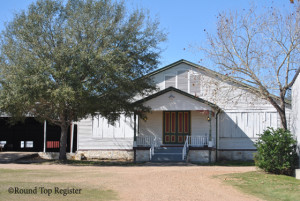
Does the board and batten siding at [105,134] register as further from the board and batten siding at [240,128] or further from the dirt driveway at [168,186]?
the dirt driveway at [168,186]

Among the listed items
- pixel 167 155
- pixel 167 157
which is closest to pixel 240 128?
pixel 167 155

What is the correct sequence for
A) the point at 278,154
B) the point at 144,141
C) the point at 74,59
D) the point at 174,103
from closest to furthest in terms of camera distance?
the point at 278,154 < the point at 74,59 < the point at 174,103 < the point at 144,141

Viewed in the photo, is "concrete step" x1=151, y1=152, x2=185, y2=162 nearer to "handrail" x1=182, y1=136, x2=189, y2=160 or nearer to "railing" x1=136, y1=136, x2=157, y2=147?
"handrail" x1=182, y1=136, x2=189, y2=160

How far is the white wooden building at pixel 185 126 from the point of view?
24.1 meters

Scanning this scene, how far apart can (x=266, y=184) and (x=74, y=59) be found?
35.4 ft

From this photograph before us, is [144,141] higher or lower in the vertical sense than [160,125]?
lower

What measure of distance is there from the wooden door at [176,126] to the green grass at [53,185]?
1011 centimetres

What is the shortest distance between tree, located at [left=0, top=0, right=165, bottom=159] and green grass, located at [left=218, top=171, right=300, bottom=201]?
7932 mm

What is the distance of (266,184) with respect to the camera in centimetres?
1396

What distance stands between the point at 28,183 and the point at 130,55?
1043 centimetres

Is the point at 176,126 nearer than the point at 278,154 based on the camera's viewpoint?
No

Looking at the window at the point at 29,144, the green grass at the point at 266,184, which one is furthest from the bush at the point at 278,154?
the window at the point at 29,144

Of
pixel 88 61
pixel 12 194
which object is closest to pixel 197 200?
pixel 12 194

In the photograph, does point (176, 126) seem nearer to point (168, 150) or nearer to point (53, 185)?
point (168, 150)
